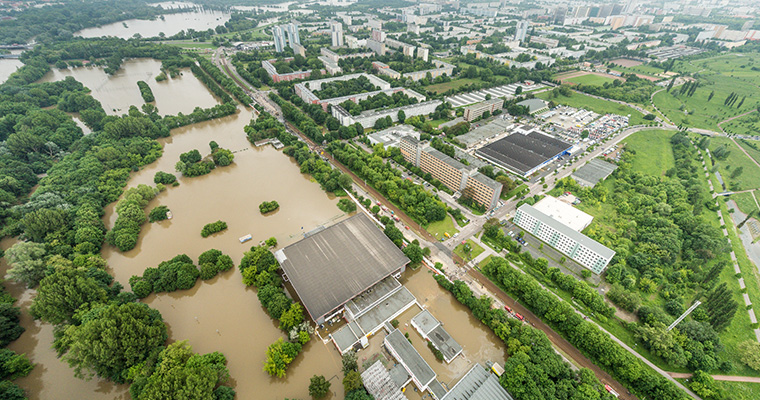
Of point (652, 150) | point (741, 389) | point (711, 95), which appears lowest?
point (741, 389)

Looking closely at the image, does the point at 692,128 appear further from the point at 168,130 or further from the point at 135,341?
the point at 168,130

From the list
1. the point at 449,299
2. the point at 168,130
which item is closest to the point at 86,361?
the point at 449,299

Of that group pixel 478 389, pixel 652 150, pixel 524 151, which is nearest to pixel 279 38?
pixel 524 151

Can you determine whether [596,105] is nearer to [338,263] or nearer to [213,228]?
[338,263]

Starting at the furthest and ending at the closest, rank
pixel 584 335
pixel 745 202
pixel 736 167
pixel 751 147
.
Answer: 1. pixel 751 147
2. pixel 736 167
3. pixel 745 202
4. pixel 584 335

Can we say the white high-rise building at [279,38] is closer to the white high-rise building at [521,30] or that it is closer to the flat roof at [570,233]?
the white high-rise building at [521,30]

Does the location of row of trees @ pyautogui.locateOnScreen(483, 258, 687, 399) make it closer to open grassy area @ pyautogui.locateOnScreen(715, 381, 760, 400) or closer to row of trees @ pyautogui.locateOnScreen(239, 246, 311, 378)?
open grassy area @ pyautogui.locateOnScreen(715, 381, 760, 400)

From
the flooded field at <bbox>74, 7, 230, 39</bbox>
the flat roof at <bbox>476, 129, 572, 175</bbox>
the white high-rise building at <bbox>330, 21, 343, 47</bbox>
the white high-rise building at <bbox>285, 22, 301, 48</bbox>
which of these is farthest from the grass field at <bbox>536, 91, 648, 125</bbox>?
the flooded field at <bbox>74, 7, 230, 39</bbox>

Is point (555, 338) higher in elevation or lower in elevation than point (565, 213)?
lower
